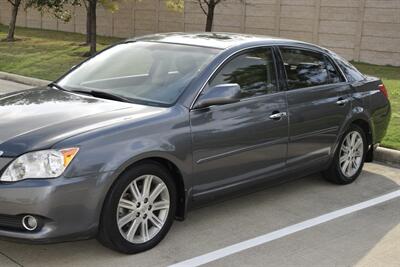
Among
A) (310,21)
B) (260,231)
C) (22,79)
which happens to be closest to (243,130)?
(260,231)

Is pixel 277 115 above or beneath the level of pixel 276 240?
above

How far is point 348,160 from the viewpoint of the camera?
6191 millimetres

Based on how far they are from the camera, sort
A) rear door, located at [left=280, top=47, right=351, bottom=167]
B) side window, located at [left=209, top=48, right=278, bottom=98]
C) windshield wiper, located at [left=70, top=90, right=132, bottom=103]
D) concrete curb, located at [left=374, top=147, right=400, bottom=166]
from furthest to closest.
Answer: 1. concrete curb, located at [left=374, top=147, right=400, bottom=166]
2. rear door, located at [left=280, top=47, right=351, bottom=167]
3. side window, located at [left=209, top=48, right=278, bottom=98]
4. windshield wiper, located at [left=70, top=90, right=132, bottom=103]

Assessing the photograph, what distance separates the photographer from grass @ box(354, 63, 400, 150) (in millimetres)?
7688

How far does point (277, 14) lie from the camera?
19719 millimetres

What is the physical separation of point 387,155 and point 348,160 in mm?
1230

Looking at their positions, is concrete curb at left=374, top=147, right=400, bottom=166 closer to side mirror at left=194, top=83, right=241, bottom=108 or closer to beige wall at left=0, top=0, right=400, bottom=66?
side mirror at left=194, top=83, right=241, bottom=108

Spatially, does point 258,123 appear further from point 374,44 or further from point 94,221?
point 374,44

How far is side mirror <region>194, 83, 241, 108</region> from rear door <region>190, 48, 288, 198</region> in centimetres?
6

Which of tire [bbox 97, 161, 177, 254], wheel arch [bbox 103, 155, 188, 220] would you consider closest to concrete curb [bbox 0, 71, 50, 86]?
wheel arch [bbox 103, 155, 188, 220]

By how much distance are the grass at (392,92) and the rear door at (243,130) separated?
2799 mm

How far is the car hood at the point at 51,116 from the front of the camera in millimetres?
3889

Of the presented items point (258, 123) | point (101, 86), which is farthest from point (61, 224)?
point (258, 123)

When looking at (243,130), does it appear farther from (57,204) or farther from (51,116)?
(57,204)
